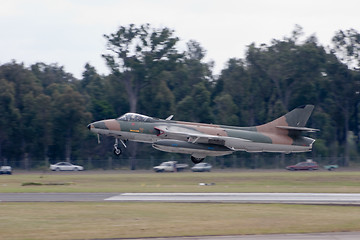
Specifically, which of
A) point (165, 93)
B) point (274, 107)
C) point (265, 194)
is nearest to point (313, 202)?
point (265, 194)

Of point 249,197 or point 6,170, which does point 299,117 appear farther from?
point 6,170

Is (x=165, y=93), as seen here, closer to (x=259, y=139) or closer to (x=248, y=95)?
(x=248, y=95)

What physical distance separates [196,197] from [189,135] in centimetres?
1078

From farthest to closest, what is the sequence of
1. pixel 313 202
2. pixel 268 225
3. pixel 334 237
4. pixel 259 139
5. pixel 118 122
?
1. pixel 313 202
2. pixel 118 122
3. pixel 259 139
4. pixel 268 225
5. pixel 334 237

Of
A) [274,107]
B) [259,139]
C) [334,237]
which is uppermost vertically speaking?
[274,107]

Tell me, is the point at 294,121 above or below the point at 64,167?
above

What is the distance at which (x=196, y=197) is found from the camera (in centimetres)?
4194

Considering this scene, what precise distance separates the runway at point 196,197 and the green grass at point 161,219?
274cm

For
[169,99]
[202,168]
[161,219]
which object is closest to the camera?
[161,219]

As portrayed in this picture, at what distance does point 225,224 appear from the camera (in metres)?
28.7

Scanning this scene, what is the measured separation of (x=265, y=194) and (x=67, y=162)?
49012 millimetres

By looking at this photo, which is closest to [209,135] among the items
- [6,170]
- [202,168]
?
[202,168]

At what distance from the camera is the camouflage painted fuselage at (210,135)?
31422 millimetres

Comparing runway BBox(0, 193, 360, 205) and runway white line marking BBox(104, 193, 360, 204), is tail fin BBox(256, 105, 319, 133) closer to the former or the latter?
runway BBox(0, 193, 360, 205)
